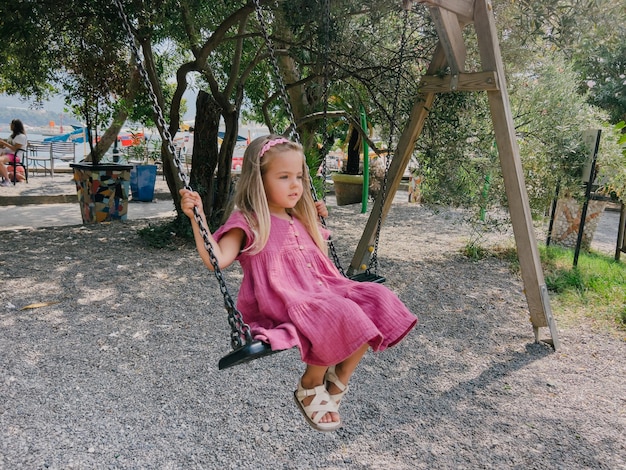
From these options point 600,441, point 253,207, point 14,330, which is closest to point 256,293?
point 253,207

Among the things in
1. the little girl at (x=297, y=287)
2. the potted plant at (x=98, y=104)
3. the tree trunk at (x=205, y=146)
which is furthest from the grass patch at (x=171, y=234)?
the little girl at (x=297, y=287)

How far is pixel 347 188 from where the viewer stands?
1189cm

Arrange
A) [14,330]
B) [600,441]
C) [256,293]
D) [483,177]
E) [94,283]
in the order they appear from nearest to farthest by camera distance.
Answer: [256,293]
[600,441]
[14,330]
[94,283]
[483,177]

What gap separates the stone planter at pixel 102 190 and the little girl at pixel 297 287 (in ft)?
19.5

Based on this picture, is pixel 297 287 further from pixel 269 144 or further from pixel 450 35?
pixel 450 35

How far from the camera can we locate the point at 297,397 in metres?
2.05

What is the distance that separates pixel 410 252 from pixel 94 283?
3.78 meters

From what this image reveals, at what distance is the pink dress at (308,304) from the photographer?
1.83m

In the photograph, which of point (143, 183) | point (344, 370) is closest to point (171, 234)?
point (143, 183)

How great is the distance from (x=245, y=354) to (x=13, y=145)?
11370 millimetres

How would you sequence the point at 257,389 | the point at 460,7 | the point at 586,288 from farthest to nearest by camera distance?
the point at 586,288
the point at 460,7
the point at 257,389

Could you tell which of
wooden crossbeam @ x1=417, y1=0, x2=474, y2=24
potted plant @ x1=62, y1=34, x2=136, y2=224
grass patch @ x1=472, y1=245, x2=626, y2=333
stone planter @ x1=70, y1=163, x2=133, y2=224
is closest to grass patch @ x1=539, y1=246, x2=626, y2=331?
grass patch @ x1=472, y1=245, x2=626, y2=333

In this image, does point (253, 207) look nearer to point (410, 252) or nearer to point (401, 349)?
point (401, 349)

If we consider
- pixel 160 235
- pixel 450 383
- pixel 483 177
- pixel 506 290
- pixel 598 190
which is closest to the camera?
pixel 450 383
